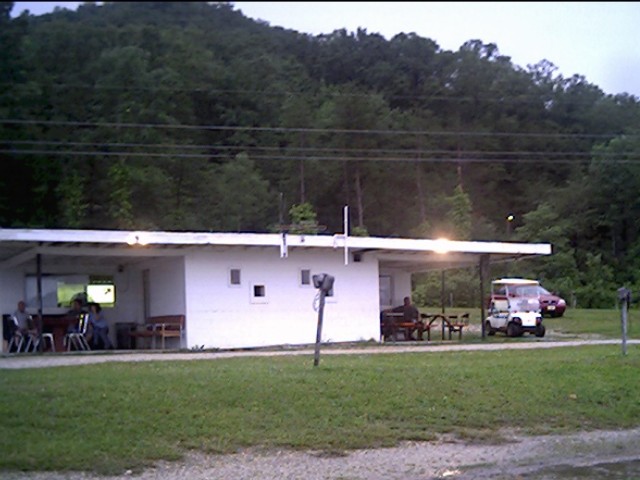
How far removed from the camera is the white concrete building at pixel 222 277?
24.6 m

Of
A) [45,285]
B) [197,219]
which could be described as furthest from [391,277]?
[197,219]

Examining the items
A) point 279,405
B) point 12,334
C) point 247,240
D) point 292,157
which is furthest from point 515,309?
point 279,405

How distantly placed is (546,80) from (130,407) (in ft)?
102

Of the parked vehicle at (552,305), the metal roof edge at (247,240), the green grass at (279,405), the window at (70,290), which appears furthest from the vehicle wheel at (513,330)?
the window at (70,290)

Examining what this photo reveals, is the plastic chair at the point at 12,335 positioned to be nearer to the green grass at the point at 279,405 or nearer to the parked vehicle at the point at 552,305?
the green grass at the point at 279,405

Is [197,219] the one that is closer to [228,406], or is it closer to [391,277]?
[391,277]

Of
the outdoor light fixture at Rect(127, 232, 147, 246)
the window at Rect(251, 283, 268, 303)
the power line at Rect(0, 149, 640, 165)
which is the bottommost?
the window at Rect(251, 283, 268, 303)

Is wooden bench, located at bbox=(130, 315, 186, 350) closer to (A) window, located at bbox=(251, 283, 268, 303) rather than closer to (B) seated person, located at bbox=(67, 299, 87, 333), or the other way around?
(B) seated person, located at bbox=(67, 299, 87, 333)

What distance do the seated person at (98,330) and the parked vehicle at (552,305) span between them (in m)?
15.9

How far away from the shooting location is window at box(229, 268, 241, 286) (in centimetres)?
2569

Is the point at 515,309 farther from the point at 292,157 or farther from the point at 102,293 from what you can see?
the point at 292,157

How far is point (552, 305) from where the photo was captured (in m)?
34.2

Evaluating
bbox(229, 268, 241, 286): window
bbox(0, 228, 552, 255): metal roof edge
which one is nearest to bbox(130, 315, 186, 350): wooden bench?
bbox(229, 268, 241, 286): window

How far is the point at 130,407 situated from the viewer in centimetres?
1265
